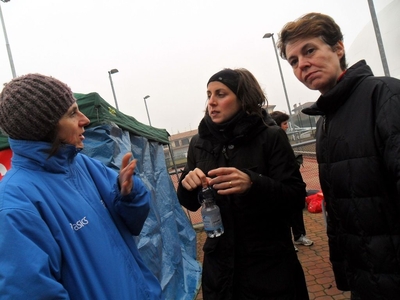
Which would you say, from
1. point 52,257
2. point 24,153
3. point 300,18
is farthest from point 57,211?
point 300,18

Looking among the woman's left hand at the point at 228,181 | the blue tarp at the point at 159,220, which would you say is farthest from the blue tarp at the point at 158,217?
the woman's left hand at the point at 228,181

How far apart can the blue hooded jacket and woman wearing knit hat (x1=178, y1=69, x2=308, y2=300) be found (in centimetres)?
41

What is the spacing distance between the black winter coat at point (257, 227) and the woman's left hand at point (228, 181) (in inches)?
2.8

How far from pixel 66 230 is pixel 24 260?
0.21m

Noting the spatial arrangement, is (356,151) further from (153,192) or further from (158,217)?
(153,192)

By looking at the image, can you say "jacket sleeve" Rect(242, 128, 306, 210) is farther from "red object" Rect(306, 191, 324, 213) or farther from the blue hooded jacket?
"red object" Rect(306, 191, 324, 213)

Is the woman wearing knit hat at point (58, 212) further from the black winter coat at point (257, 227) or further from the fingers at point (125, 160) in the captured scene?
the black winter coat at point (257, 227)

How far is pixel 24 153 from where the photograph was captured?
1284mm

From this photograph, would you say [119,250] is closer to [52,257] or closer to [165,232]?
[52,257]

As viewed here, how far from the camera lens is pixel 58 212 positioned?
1221 mm

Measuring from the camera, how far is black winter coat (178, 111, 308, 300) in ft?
5.26

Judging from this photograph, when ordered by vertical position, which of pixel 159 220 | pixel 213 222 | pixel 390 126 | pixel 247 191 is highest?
pixel 390 126

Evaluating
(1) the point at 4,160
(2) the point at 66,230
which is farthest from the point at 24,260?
(1) the point at 4,160

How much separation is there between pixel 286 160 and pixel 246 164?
0.23 metres
